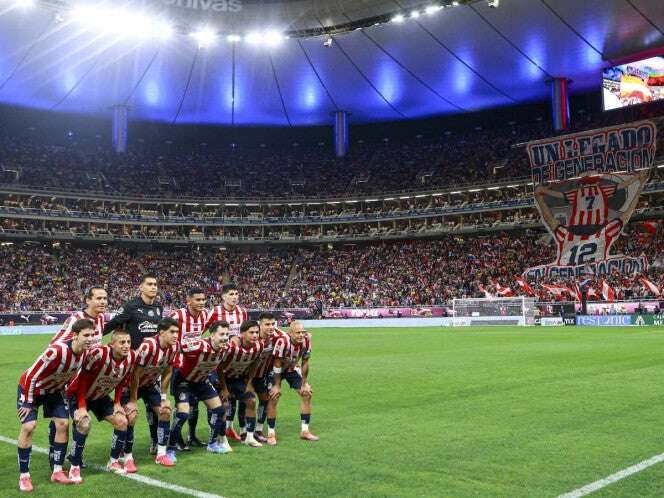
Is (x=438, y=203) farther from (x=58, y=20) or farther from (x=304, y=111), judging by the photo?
(x=58, y=20)

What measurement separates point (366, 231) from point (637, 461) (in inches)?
2448

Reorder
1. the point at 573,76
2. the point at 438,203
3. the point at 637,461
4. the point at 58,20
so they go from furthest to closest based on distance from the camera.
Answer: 1. the point at 438,203
2. the point at 573,76
3. the point at 58,20
4. the point at 637,461

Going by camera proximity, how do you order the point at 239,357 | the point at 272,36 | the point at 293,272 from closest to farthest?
the point at 239,357 < the point at 272,36 < the point at 293,272

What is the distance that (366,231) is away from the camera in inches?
2746

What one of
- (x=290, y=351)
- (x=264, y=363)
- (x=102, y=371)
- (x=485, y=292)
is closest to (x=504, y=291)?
(x=485, y=292)

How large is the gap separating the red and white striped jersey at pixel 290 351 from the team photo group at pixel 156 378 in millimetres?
14

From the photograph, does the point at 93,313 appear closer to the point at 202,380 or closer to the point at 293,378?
the point at 202,380

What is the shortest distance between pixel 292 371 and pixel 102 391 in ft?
8.97

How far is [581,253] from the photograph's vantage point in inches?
1559

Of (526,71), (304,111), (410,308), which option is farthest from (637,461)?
(304,111)

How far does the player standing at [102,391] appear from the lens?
7.32 m

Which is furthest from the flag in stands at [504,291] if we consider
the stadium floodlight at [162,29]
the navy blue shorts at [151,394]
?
the navy blue shorts at [151,394]

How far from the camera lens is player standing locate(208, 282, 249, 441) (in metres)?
9.34

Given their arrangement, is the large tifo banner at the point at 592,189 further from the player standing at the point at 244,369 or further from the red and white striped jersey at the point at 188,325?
the red and white striped jersey at the point at 188,325
